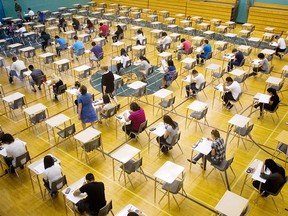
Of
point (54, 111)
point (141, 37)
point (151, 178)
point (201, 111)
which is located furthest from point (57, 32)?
point (151, 178)

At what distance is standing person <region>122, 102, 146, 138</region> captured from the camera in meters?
8.91

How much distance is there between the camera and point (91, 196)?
604 cm

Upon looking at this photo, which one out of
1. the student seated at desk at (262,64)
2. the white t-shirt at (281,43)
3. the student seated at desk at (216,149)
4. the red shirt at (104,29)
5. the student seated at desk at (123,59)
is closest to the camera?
the student seated at desk at (216,149)

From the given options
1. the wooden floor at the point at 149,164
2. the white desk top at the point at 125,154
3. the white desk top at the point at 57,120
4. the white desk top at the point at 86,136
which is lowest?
the wooden floor at the point at 149,164

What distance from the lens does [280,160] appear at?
883cm

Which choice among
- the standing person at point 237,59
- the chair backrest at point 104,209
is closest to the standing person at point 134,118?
the chair backrest at point 104,209

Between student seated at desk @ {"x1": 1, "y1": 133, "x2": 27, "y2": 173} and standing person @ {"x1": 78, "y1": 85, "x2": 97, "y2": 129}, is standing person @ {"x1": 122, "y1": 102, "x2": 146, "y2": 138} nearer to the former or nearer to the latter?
standing person @ {"x1": 78, "y1": 85, "x2": 97, "y2": 129}

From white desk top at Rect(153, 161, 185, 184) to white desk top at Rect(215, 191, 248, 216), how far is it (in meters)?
1.23

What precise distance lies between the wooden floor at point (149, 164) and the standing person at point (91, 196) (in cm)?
107

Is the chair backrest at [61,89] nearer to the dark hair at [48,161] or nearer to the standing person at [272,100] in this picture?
Result: the dark hair at [48,161]

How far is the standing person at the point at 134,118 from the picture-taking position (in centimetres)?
891

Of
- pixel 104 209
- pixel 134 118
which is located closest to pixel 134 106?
pixel 134 118

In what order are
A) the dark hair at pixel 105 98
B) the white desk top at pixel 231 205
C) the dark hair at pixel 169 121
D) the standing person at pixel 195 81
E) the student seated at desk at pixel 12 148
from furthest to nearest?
the standing person at pixel 195 81
the dark hair at pixel 105 98
the dark hair at pixel 169 121
the student seated at desk at pixel 12 148
the white desk top at pixel 231 205

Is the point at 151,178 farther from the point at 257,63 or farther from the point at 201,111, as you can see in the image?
the point at 257,63
